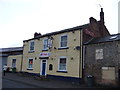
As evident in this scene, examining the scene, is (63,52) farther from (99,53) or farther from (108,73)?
(108,73)

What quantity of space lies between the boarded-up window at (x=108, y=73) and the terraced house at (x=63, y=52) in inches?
107

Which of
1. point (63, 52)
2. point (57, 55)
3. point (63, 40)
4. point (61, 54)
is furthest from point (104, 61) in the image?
point (57, 55)

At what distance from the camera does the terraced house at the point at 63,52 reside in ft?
56.9

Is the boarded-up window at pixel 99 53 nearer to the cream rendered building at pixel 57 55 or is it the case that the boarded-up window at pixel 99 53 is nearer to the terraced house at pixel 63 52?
the terraced house at pixel 63 52

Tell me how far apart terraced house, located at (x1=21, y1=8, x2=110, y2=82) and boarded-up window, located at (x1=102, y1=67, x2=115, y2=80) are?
8.95 feet

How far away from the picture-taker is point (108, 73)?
1448 centimetres

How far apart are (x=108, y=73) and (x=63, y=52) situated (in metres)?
6.56

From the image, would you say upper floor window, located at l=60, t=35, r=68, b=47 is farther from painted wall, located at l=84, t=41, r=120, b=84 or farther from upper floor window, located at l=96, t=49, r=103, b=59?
upper floor window, located at l=96, t=49, r=103, b=59

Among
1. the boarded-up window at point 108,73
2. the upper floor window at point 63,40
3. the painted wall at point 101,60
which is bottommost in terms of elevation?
the boarded-up window at point 108,73

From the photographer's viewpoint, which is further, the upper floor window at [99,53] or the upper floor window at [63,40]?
the upper floor window at [63,40]

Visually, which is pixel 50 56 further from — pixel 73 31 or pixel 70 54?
pixel 73 31

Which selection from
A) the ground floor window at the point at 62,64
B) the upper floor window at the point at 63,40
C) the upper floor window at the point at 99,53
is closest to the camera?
the upper floor window at the point at 99,53

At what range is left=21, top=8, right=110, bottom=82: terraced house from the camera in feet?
56.9

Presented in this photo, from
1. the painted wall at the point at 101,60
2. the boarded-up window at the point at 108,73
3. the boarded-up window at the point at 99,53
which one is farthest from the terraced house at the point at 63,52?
the boarded-up window at the point at 108,73
